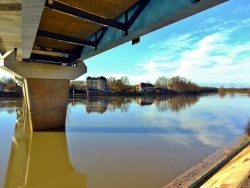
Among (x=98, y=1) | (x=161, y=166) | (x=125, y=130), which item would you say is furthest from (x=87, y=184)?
(x=125, y=130)

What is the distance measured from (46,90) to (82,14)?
1292 cm

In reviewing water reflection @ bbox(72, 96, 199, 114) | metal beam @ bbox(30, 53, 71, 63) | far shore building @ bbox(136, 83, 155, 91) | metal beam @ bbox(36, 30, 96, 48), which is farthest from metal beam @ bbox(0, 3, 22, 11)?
far shore building @ bbox(136, 83, 155, 91)

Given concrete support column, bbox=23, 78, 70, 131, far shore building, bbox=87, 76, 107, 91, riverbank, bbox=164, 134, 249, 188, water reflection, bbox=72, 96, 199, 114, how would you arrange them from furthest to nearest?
far shore building, bbox=87, 76, 107, 91
water reflection, bbox=72, 96, 199, 114
concrete support column, bbox=23, 78, 70, 131
riverbank, bbox=164, 134, 249, 188

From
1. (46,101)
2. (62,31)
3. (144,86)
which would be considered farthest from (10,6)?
(144,86)

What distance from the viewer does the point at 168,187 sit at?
26.5 ft

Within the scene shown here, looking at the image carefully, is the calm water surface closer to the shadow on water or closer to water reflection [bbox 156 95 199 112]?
the shadow on water

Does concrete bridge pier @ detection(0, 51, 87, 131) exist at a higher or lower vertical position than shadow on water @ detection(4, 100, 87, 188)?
higher

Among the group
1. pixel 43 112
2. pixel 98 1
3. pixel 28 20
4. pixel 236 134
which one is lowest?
A: pixel 236 134

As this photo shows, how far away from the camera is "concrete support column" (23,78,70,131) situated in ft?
62.9

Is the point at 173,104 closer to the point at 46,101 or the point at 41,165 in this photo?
the point at 46,101

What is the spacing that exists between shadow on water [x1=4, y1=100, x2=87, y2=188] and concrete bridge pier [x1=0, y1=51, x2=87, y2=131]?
3.03 meters

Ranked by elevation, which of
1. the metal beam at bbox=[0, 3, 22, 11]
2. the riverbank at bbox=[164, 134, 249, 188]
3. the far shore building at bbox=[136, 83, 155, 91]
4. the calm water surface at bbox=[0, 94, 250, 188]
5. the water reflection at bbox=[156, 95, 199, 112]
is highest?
the metal beam at bbox=[0, 3, 22, 11]

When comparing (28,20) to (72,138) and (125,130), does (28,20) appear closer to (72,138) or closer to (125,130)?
(72,138)

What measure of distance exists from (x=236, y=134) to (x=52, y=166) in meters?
14.4
